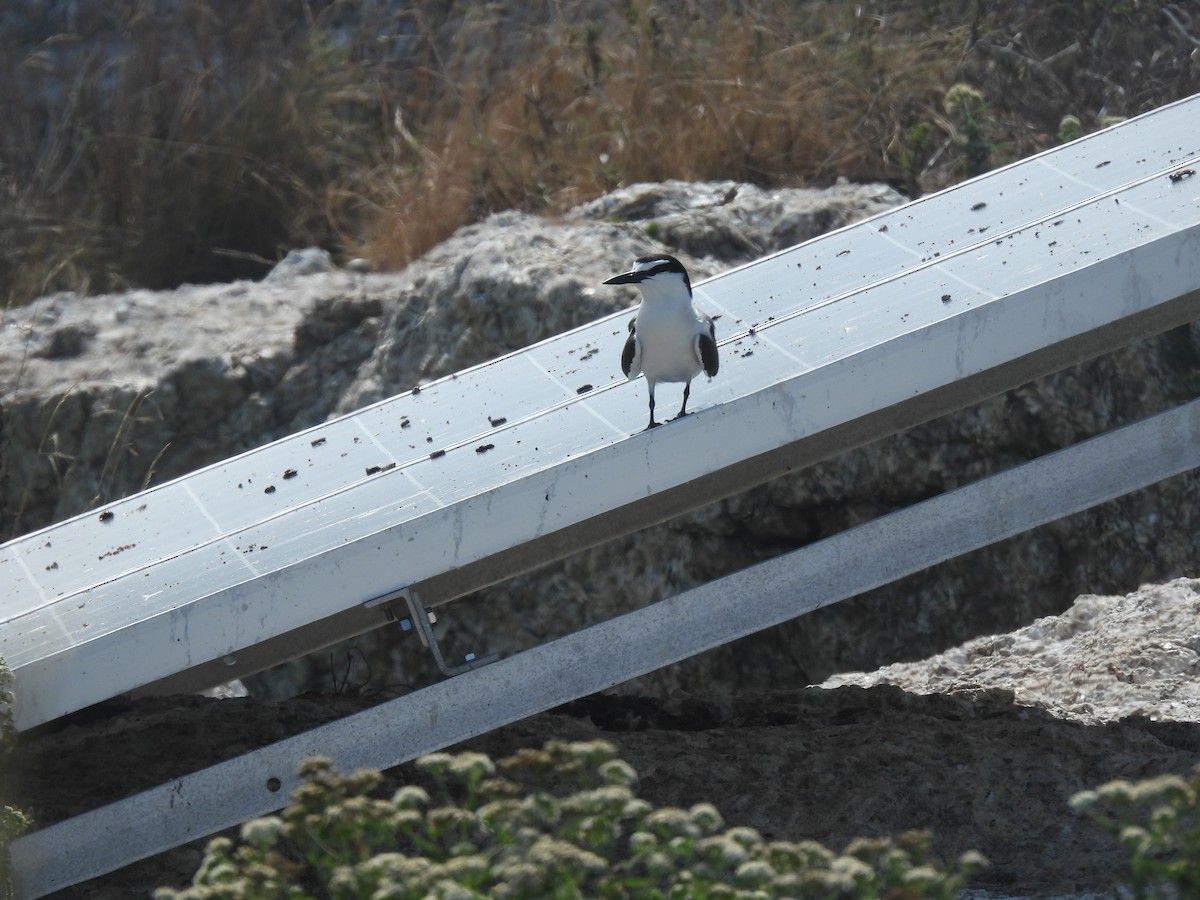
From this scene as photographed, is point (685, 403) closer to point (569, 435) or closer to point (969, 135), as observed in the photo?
point (569, 435)

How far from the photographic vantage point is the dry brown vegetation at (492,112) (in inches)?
289

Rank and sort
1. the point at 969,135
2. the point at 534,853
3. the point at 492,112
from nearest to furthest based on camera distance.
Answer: the point at 534,853, the point at 969,135, the point at 492,112

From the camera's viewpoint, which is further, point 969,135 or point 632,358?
point 969,135

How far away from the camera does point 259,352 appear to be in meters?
6.23

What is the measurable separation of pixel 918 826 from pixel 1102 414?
2306 mm

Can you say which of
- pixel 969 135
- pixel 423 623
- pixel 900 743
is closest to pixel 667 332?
pixel 423 623

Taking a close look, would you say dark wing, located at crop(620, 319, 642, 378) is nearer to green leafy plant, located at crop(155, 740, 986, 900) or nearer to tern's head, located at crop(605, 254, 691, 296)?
tern's head, located at crop(605, 254, 691, 296)

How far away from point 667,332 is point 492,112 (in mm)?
4732

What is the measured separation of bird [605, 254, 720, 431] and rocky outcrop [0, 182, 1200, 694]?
111cm

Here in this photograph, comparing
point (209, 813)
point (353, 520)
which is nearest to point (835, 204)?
point (353, 520)

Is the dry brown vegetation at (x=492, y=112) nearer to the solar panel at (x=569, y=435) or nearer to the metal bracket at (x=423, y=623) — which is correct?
the solar panel at (x=569, y=435)

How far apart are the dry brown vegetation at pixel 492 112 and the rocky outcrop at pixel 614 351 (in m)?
0.94

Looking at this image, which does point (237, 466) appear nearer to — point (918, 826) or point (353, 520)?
point (353, 520)

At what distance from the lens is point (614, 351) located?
4.59 meters
